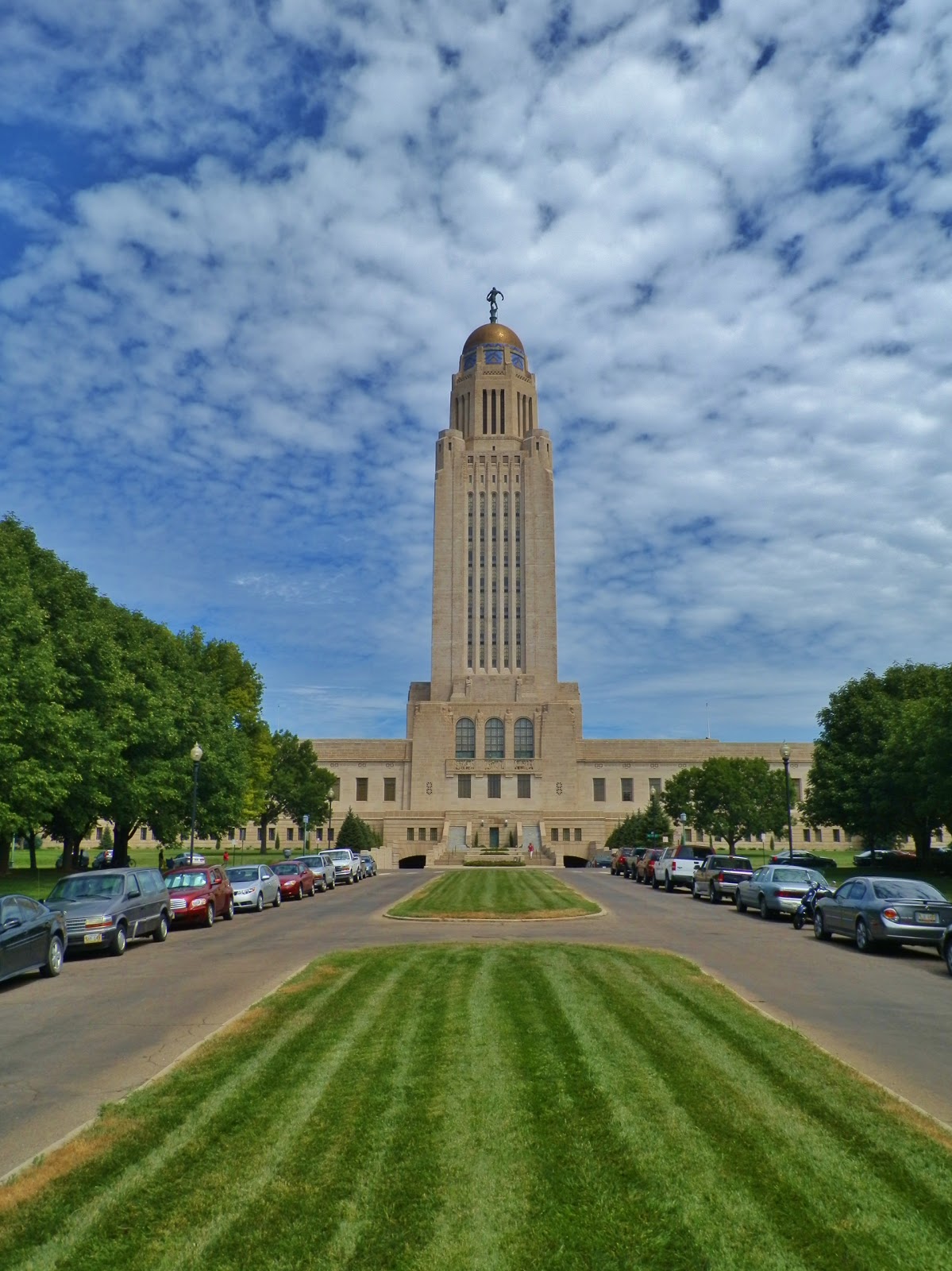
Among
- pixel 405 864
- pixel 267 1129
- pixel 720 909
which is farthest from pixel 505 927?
pixel 405 864

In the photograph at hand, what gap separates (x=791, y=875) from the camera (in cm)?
2638

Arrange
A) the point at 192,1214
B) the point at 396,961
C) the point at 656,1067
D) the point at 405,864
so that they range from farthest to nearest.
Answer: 1. the point at 405,864
2. the point at 396,961
3. the point at 656,1067
4. the point at 192,1214

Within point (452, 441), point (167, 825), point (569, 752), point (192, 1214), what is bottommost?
point (192, 1214)

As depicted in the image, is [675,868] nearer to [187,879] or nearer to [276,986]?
[187,879]

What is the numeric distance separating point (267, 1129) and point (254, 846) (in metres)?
99.8

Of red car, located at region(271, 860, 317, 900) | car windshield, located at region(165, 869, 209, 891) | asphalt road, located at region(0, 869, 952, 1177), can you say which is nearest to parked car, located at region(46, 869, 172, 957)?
asphalt road, located at region(0, 869, 952, 1177)

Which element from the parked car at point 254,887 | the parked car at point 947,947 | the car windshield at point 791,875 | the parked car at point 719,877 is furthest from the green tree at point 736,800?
the parked car at point 947,947

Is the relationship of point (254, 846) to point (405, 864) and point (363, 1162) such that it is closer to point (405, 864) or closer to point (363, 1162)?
point (405, 864)

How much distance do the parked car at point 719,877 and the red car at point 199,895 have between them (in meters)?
15.6

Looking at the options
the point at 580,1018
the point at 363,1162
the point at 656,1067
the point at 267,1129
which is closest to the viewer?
the point at 363,1162

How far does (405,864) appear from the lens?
9481 cm

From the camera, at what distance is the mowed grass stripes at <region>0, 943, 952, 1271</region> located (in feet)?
15.5

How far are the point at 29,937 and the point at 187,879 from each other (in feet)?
33.6

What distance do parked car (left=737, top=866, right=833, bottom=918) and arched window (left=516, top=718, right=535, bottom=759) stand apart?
74345mm
